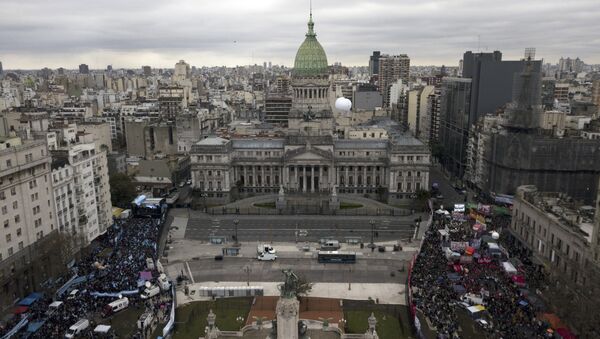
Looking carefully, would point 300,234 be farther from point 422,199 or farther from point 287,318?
point 287,318

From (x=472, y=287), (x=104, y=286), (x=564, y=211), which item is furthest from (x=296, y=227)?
(x=564, y=211)

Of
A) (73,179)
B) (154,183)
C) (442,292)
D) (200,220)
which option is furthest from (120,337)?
(154,183)

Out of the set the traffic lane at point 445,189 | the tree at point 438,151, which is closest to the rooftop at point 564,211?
the traffic lane at point 445,189

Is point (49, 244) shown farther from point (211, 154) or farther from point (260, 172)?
point (260, 172)

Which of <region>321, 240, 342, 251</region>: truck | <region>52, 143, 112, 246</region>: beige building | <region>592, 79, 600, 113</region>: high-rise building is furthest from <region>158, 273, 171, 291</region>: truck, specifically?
<region>592, 79, 600, 113</region>: high-rise building

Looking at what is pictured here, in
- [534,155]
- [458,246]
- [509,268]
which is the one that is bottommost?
[509,268]

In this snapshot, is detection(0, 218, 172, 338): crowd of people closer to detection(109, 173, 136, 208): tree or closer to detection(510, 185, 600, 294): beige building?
detection(109, 173, 136, 208): tree

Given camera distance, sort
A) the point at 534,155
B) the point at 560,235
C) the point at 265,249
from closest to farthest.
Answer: the point at 560,235 → the point at 265,249 → the point at 534,155
